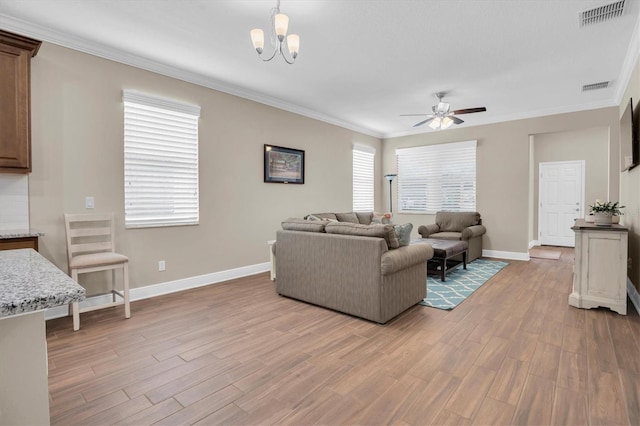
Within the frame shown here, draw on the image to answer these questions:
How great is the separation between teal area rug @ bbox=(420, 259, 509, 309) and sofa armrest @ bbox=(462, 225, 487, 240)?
50 centimetres

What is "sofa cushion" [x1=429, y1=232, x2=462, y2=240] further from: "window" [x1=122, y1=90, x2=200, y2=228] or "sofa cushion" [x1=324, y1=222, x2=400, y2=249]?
"window" [x1=122, y1=90, x2=200, y2=228]

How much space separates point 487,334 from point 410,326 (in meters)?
0.64

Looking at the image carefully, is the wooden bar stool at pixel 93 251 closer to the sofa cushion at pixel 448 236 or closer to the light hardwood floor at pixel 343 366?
the light hardwood floor at pixel 343 366

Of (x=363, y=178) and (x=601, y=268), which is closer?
(x=601, y=268)

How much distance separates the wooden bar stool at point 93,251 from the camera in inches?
119

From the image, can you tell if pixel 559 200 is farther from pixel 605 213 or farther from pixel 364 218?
pixel 605 213

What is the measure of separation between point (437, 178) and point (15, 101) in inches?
269

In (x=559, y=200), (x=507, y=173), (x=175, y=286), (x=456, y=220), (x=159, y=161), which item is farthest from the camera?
(x=559, y=200)

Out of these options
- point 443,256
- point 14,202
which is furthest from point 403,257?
point 14,202

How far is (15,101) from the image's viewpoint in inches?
109

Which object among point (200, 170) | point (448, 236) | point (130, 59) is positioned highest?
point (130, 59)

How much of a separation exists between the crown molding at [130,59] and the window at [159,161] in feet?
1.18

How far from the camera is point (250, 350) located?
2.54m

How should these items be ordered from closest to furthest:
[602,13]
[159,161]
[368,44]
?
[602,13]
[368,44]
[159,161]
